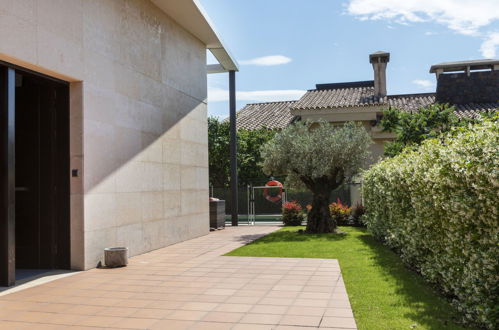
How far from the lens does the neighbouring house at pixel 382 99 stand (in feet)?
72.7

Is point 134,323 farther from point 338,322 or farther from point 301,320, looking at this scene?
point 338,322

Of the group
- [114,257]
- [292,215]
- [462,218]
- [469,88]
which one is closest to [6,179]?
[114,257]

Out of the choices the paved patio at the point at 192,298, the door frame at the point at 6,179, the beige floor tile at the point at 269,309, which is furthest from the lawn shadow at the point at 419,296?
the door frame at the point at 6,179

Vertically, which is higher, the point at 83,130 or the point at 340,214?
the point at 83,130

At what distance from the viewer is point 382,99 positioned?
24.1 m

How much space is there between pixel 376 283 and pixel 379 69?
20.8m

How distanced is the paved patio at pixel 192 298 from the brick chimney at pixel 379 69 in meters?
18.2

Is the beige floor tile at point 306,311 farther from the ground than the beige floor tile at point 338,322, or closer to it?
closer to it

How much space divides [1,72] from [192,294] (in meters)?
3.95

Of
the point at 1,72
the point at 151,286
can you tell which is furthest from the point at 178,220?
the point at 1,72

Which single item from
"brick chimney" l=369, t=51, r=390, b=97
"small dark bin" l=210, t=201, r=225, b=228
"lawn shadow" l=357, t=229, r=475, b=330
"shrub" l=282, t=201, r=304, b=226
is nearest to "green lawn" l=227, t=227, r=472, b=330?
"lawn shadow" l=357, t=229, r=475, b=330

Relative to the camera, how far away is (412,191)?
6422mm

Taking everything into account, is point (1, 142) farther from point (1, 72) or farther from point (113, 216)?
point (113, 216)

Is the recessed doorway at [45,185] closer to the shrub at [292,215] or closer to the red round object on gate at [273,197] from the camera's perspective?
the shrub at [292,215]
